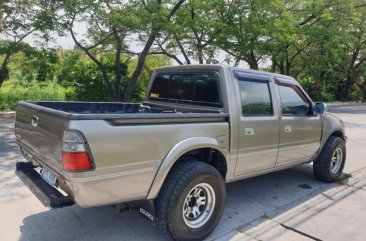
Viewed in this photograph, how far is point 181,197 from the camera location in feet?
10.1

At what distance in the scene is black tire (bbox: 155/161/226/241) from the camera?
3.03 meters

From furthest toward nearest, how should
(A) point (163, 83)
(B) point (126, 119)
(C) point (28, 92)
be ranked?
(C) point (28, 92), (A) point (163, 83), (B) point (126, 119)

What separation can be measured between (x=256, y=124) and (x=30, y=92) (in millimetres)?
13095

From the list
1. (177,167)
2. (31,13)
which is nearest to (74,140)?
(177,167)

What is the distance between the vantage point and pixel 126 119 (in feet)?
8.98

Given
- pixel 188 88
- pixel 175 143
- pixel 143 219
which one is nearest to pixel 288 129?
pixel 188 88

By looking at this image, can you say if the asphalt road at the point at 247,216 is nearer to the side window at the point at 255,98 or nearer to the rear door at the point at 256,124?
the rear door at the point at 256,124

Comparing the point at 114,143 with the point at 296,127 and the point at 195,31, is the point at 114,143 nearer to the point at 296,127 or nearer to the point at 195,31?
the point at 296,127

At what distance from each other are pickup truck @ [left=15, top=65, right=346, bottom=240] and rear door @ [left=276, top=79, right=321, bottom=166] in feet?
0.05

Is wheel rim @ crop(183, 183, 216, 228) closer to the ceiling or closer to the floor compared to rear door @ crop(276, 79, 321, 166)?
closer to the floor

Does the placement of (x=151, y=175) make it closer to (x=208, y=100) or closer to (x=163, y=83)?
(x=208, y=100)

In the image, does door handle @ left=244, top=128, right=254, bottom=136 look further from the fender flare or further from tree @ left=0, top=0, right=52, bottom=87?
tree @ left=0, top=0, right=52, bottom=87

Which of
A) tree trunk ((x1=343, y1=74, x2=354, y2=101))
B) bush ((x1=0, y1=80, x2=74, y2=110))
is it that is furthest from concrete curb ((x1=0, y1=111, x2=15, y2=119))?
tree trunk ((x1=343, y1=74, x2=354, y2=101))

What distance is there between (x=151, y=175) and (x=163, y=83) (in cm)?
193
